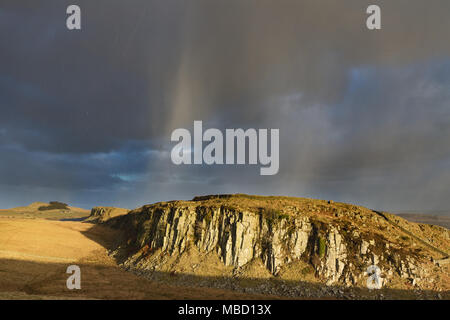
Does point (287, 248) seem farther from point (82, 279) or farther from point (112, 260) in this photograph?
point (112, 260)

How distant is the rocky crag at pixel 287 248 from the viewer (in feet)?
110

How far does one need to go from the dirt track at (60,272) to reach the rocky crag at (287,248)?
136 inches

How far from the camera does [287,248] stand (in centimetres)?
A: 3800

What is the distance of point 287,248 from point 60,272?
38826mm

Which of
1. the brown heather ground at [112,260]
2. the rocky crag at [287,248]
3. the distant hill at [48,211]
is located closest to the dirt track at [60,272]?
the brown heather ground at [112,260]

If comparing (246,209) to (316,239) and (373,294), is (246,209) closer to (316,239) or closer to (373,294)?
(316,239)

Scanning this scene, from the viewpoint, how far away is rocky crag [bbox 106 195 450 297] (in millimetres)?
33469

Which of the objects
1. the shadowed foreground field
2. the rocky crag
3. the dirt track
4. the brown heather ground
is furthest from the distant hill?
the rocky crag

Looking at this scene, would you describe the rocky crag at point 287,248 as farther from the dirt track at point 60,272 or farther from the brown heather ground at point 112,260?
the dirt track at point 60,272

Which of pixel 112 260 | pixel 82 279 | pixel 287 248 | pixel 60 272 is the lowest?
pixel 112 260

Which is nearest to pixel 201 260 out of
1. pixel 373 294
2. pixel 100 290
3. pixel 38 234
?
pixel 100 290

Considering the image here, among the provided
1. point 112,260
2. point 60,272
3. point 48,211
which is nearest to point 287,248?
point 112,260

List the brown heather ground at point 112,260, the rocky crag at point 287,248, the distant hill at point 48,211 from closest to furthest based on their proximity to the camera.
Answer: the brown heather ground at point 112,260
the rocky crag at point 287,248
the distant hill at point 48,211

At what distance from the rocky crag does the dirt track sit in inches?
136
